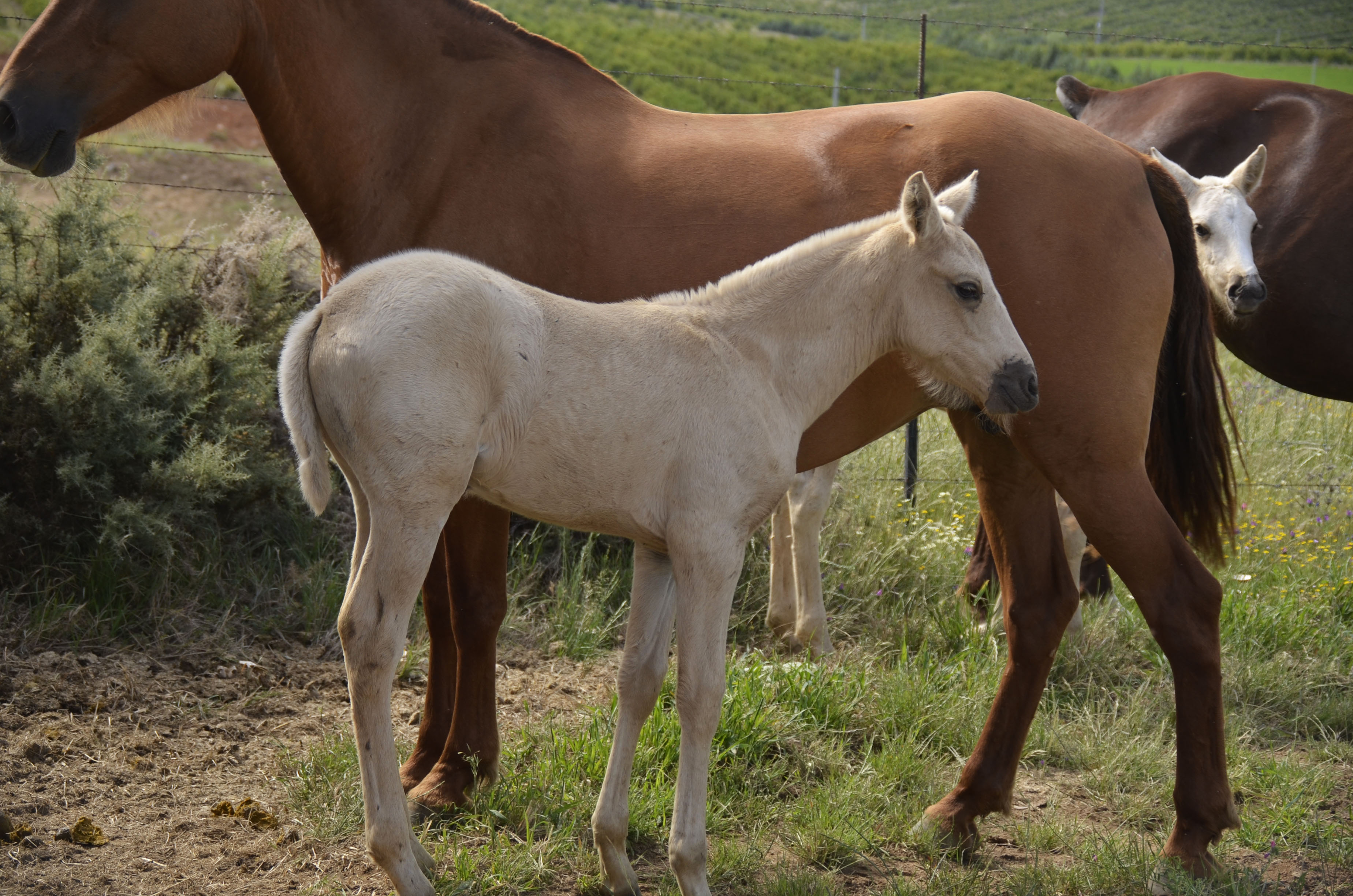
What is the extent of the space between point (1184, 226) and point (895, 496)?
2765 millimetres

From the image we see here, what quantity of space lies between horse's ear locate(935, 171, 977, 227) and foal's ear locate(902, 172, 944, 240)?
0.60ft

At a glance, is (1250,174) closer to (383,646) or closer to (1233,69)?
(383,646)

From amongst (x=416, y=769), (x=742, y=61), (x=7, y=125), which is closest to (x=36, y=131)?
(x=7, y=125)

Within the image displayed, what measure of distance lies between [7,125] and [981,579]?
14.3ft

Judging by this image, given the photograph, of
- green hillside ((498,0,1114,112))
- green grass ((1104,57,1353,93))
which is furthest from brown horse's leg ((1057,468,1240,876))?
green grass ((1104,57,1353,93))

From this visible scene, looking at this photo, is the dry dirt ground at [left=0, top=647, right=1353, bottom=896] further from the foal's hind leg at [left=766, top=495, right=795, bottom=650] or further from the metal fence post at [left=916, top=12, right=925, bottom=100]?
the metal fence post at [left=916, top=12, right=925, bottom=100]

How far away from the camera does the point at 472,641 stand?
3480 mm

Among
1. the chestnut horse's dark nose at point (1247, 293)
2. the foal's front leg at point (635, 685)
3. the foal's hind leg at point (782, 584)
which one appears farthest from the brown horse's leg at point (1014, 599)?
the chestnut horse's dark nose at point (1247, 293)

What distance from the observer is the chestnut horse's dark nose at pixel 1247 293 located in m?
4.94

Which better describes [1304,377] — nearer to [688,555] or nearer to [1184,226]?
[1184,226]

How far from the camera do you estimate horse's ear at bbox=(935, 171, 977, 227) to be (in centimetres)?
297

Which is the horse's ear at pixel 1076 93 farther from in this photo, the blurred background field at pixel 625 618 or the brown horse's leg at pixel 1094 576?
the brown horse's leg at pixel 1094 576

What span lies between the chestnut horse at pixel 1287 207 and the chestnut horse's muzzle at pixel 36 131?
409 cm

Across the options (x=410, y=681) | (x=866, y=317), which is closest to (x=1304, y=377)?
(x=866, y=317)
